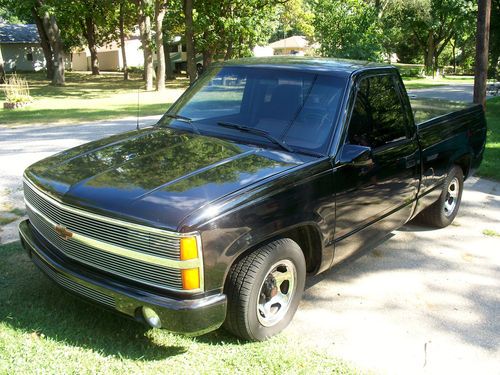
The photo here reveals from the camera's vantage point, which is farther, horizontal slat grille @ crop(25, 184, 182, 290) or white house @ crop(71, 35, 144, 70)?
white house @ crop(71, 35, 144, 70)

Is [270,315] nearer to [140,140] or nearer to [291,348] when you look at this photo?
[291,348]

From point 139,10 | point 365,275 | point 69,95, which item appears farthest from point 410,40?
point 365,275

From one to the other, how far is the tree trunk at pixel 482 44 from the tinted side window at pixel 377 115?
17.1ft

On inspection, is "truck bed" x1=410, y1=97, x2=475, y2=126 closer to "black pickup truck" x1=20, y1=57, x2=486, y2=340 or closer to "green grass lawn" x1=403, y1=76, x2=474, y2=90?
"black pickup truck" x1=20, y1=57, x2=486, y2=340

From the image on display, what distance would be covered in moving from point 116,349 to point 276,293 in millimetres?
1094

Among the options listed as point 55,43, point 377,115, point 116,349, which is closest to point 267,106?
point 377,115

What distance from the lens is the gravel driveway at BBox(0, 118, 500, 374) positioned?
3.42 m

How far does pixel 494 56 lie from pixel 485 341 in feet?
49.4

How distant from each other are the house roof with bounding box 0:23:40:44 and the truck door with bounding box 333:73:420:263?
50.2 meters

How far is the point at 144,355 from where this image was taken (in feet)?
10.4

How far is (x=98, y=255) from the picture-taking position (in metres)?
3.08

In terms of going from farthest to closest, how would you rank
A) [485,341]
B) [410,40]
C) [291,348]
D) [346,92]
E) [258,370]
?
1. [410,40]
2. [346,92]
3. [485,341]
4. [291,348]
5. [258,370]

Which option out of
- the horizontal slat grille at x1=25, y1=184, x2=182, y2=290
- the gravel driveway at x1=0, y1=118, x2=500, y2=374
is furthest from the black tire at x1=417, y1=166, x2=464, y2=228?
the horizontal slat grille at x1=25, y1=184, x2=182, y2=290

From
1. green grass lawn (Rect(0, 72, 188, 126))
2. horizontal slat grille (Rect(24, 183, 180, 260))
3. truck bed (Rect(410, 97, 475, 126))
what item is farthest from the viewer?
green grass lawn (Rect(0, 72, 188, 126))
